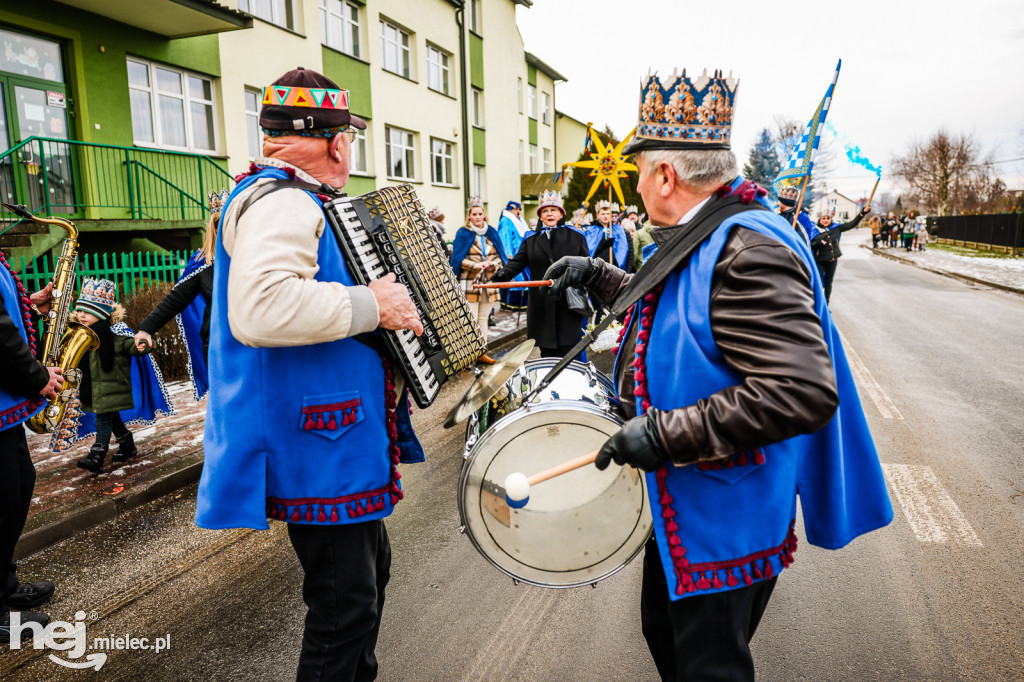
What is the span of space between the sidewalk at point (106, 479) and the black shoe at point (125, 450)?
0.07 m

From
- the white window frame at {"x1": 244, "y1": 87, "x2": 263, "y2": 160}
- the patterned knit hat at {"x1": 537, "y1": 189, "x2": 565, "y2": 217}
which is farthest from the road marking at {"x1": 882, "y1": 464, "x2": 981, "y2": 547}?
the white window frame at {"x1": 244, "y1": 87, "x2": 263, "y2": 160}

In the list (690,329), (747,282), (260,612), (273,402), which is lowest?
(260,612)

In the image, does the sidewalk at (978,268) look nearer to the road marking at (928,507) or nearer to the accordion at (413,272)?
the road marking at (928,507)

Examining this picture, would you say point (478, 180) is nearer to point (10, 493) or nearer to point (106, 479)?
point (106, 479)

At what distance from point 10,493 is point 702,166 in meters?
3.23

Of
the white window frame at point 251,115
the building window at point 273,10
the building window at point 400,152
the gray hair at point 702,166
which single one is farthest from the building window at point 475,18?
the gray hair at point 702,166

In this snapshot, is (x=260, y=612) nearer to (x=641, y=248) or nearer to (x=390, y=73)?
(x=641, y=248)

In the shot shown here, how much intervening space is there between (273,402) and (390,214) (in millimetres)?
685

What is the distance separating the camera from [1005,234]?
33031mm

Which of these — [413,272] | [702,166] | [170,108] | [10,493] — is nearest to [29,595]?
[10,493]

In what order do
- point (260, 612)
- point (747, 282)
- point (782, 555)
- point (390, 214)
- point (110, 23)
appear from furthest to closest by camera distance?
1. point (110, 23)
2. point (260, 612)
3. point (390, 214)
4. point (782, 555)
5. point (747, 282)

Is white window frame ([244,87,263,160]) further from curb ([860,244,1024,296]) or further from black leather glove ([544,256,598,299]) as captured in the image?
curb ([860,244,1024,296])

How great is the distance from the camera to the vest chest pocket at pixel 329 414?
6.39ft

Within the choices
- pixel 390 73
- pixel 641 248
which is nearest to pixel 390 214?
pixel 641 248
